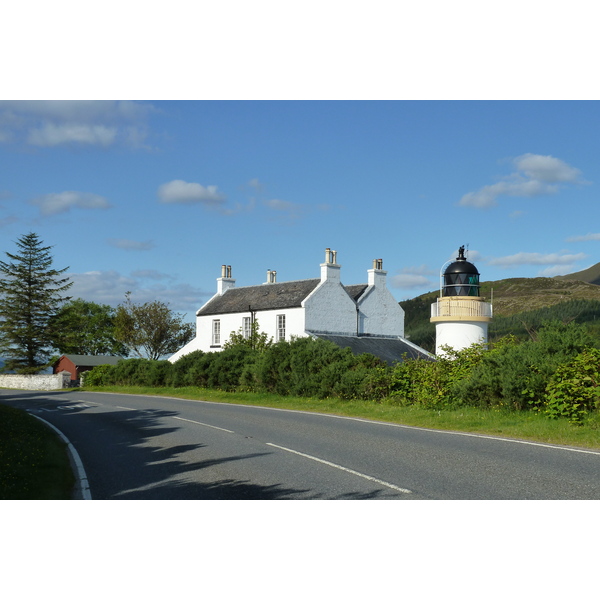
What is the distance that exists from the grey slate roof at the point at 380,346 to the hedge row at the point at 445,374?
1020cm

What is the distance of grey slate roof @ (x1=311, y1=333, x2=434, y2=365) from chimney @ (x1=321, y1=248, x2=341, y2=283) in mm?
4146

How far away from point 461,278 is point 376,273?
1917cm

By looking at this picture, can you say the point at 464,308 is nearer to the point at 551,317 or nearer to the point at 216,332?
the point at 216,332

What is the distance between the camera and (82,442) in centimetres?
1517

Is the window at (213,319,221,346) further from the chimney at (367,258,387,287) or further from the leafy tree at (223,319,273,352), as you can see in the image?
the chimney at (367,258,387,287)

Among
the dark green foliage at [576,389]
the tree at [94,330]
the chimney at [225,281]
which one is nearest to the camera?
the dark green foliage at [576,389]

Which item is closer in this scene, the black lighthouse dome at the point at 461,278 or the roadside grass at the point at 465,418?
the roadside grass at the point at 465,418

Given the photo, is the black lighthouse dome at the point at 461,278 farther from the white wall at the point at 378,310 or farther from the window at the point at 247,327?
the window at the point at 247,327

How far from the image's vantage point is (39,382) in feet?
178

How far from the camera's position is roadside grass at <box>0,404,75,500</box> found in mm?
8867

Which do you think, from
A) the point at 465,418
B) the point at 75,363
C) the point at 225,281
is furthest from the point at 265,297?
the point at 75,363

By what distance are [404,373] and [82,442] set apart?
36.7ft

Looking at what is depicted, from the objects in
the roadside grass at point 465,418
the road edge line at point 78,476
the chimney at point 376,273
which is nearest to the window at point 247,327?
the chimney at point 376,273

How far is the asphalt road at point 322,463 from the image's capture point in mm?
8570
